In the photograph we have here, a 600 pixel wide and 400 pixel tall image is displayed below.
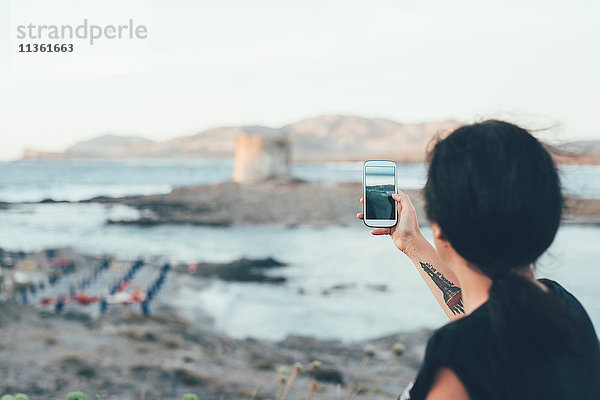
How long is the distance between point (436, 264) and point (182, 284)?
1516 cm

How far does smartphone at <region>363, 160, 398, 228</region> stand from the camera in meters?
1.63

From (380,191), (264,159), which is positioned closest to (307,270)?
(380,191)

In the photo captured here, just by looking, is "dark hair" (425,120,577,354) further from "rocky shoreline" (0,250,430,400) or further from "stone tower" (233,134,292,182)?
"stone tower" (233,134,292,182)

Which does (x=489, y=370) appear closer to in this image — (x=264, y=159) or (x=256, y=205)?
(x=256, y=205)

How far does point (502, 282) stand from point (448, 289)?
55 cm

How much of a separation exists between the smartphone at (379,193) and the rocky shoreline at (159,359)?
3129 mm

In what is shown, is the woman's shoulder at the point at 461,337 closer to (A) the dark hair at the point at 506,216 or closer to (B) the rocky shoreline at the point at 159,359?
(A) the dark hair at the point at 506,216

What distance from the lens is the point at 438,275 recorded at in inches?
62.7

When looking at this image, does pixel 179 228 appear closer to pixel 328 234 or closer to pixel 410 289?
pixel 328 234

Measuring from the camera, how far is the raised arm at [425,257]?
157 cm

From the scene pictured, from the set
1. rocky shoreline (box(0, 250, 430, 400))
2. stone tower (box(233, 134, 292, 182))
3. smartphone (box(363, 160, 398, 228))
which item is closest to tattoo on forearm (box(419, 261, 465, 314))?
smartphone (box(363, 160, 398, 228))

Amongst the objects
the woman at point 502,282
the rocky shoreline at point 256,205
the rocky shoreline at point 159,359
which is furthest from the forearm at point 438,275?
the rocky shoreline at point 256,205

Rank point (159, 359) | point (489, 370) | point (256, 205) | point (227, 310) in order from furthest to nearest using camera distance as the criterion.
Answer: point (256, 205) < point (227, 310) < point (159, 359) < point (489, 370)

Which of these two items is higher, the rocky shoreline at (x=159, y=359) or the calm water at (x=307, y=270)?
the rocky shoreline at (x=159, y=359)
